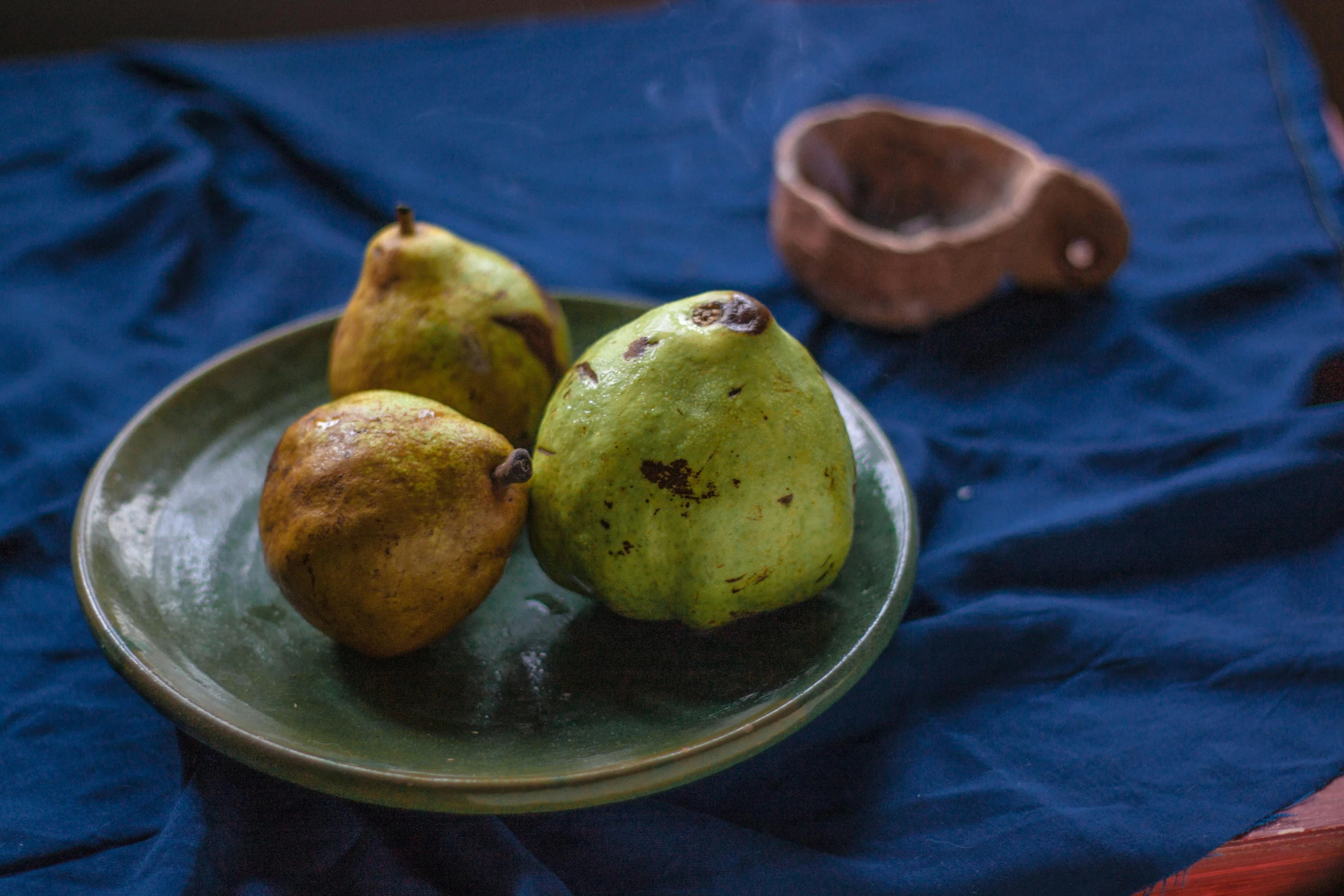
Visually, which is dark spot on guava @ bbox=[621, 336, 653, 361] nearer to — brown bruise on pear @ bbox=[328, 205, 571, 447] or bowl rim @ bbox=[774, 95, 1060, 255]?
brown bruise on pear @ bbox=[328, 205, 571, 447]

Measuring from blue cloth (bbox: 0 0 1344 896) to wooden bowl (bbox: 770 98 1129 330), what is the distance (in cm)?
5

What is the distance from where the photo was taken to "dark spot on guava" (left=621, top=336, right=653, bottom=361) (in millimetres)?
615

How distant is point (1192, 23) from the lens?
174 cm

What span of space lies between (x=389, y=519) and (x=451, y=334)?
18 centimetres

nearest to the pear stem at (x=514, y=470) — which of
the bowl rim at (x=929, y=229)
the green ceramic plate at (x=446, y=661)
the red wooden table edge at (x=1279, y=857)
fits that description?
the green ceramic plate at (x=446, y=661)

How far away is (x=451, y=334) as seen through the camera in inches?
27.5

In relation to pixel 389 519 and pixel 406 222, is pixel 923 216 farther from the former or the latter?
pixel 389 519

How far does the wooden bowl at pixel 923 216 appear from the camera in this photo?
111 cm

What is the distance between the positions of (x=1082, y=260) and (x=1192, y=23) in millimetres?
837

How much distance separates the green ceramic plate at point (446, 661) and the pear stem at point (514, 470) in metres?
0.12

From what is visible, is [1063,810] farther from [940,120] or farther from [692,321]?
[940,120]

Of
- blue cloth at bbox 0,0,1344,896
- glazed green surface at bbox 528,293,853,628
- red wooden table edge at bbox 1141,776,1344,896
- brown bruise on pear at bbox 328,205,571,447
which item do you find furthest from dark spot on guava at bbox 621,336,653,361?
red wooden table edge at bbox 1141,776,1344,896

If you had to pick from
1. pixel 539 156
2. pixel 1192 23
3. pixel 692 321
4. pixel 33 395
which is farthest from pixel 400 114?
pixel 1192 23

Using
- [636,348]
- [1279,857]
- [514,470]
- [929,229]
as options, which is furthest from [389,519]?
[929,229]
